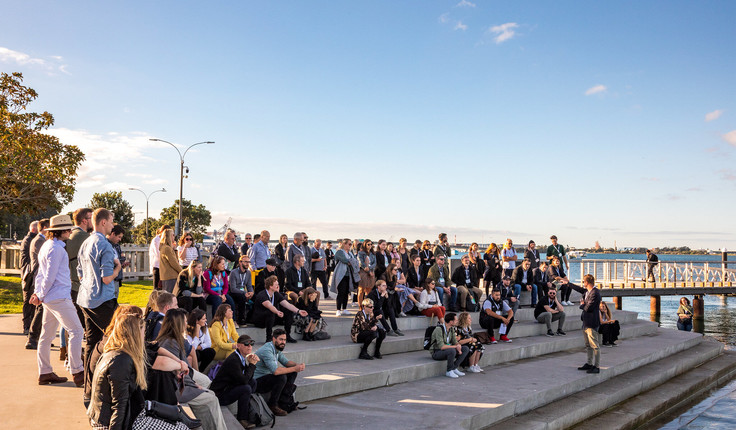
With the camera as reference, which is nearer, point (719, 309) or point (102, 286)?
point (102, 286)

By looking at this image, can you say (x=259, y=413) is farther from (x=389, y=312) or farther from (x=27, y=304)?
(x=27, y=304)

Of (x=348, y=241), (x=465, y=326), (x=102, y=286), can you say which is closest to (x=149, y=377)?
(x=102, y=286)

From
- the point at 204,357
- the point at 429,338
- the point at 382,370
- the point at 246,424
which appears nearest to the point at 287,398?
the point at 246,424

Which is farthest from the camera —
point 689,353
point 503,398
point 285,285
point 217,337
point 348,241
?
point 689,353

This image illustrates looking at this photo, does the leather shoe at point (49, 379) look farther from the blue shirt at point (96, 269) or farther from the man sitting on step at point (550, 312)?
the man sitting on step at point (550, 312)

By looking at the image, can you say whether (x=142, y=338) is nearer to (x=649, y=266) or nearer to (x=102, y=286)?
(x=102, y=286)

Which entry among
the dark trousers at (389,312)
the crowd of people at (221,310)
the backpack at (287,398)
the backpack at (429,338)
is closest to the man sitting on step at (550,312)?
the crowd of people at (221,310)

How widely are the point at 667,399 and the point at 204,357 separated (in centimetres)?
861

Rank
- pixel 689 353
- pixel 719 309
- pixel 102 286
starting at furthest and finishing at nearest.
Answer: pixel 719 309, pixel 689 353, pixel 102 286

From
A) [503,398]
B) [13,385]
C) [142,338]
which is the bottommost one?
[503,398]

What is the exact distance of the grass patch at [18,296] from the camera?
1448cm

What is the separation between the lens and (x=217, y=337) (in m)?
7.41

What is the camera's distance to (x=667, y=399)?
10.2m

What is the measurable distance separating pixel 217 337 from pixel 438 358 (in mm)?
4123
